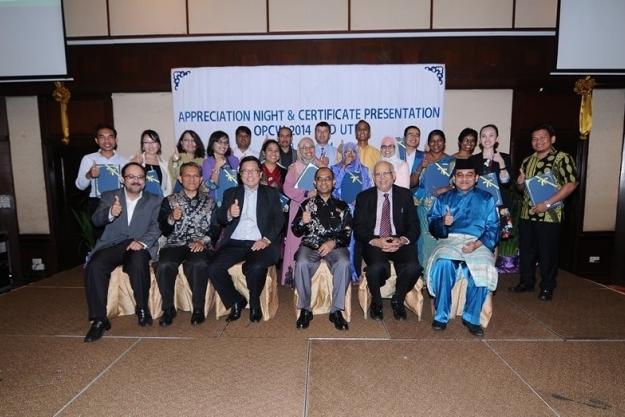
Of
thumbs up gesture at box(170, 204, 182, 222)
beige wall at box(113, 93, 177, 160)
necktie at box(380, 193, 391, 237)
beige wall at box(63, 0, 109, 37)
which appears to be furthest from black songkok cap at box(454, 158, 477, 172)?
beige wall at box(63, 0, 109, 37)

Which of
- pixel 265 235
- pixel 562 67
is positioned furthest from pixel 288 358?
pixel 562 67

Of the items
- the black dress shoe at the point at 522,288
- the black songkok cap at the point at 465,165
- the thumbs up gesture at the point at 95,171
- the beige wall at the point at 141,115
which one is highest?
the beige wall at the point at 141,115

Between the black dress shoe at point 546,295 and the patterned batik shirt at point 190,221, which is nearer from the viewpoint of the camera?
the patterned batik shirt at point 190,221

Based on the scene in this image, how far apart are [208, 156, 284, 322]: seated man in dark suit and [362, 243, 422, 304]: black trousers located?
0.82 m

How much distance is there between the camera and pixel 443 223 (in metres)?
3.29

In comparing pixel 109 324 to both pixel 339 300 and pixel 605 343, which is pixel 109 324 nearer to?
pixel 339 300

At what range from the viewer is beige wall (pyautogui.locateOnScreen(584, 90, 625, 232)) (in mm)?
5707

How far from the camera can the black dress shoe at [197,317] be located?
3.31 meters

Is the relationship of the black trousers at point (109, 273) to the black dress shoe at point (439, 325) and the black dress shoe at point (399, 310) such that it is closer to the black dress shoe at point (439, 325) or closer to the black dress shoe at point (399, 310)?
the black dress shoe at point (399, 310)

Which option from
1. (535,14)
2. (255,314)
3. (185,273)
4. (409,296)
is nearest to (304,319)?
(255,314)

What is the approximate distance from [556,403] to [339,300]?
156 centimetres

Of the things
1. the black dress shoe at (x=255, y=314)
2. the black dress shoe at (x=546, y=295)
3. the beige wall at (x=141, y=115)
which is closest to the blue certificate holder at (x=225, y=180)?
the black dress shoe at (x=255, y=314)

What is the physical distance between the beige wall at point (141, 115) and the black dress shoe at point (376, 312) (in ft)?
13.1

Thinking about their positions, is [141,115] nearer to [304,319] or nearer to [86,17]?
[86,17]
